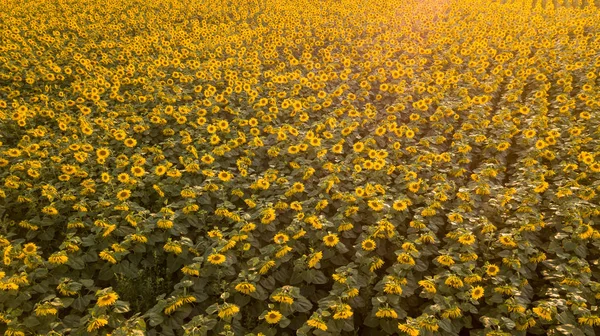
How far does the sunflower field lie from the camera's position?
3.82 metres

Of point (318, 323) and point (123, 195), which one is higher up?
point (123, 195)

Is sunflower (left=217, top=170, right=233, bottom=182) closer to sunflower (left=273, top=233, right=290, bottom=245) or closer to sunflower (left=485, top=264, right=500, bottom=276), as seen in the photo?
sunflower (left=273, top=233, right=290, bottom=245)

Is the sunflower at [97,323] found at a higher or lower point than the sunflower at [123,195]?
lower

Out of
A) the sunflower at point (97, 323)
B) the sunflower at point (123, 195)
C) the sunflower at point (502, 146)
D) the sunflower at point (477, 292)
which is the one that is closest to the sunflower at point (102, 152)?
the sunflower at point (123, 195)

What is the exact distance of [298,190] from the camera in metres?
5.18

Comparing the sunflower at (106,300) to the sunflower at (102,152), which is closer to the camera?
the sunflower at (106,300)

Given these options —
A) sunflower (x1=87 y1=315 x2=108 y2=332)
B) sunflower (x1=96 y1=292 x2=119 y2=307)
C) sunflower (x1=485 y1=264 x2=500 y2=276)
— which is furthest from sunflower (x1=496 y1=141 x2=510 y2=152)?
sunflower (x1=87 y1=315 x2=108 y2=332)

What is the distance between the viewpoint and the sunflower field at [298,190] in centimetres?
382

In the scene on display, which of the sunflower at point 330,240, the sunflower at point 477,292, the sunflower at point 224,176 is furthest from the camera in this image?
the sunflower at point 224,176

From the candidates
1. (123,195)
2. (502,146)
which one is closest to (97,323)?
(123,195)

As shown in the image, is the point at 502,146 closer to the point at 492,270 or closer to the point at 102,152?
the point at 492,270

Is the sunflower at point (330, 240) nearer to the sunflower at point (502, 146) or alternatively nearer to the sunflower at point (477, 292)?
the sunflower at point (477, 292)

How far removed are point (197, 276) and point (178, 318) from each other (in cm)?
56

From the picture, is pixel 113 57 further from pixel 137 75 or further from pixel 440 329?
pixel 440 329
